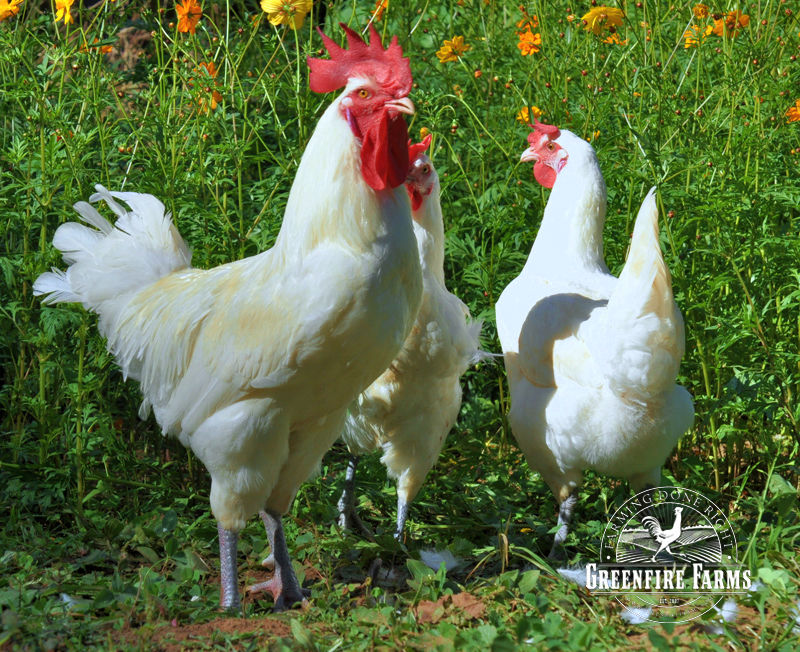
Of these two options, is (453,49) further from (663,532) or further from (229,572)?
(229,572)

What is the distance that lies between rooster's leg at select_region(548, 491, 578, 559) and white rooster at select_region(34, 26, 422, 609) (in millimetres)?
1280

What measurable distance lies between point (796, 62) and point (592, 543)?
9.57ft

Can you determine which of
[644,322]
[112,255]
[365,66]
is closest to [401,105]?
[365,66]

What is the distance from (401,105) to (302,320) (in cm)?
86

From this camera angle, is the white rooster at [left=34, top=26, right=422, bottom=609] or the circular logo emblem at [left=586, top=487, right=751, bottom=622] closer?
the white rooster at [left=34, top=26, right=422, bottom=609]

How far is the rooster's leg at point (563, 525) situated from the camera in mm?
4301

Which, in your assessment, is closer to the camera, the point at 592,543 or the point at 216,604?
the point at 216,604

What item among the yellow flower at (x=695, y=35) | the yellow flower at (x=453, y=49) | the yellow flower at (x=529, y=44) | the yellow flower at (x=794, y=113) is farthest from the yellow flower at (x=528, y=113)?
the yellow flower at (x=794, y=113)

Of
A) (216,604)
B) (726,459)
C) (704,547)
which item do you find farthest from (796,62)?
(216,604)

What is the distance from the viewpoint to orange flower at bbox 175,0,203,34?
14.5 ft

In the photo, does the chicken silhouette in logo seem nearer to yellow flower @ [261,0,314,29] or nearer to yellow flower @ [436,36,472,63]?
yellow flower @ [436,36,472,63]

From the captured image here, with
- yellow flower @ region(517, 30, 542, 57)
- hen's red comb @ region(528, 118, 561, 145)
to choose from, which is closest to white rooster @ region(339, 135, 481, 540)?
hen's red comb @ region(528, 118, 561, 145)

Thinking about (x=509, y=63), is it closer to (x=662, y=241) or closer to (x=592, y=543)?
(x=662, y=241)

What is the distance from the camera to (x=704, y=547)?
3.83 metres
